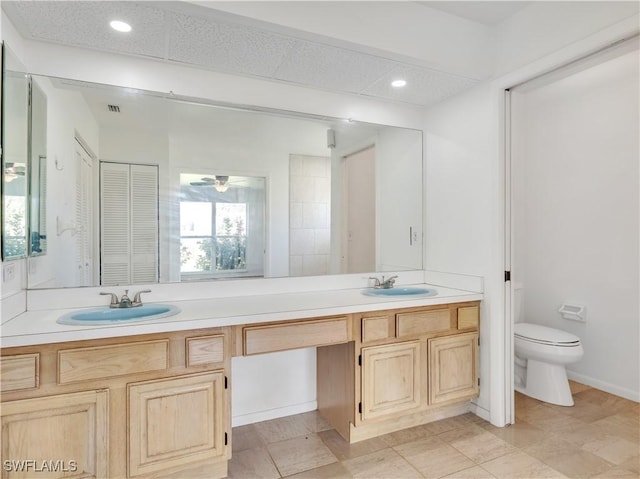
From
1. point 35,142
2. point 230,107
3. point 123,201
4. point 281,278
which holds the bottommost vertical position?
point 281,278

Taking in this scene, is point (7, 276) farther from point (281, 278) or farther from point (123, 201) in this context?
point (281, 278)

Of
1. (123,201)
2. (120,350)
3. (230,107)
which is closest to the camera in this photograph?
(120,350)

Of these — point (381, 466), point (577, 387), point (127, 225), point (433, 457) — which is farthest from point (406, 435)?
point (127, 225)

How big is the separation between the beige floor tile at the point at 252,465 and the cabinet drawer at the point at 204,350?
64cm

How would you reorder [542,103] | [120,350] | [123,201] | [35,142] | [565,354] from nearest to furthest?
[120,350], [35,142], [123,201], [565,354], [542,103]

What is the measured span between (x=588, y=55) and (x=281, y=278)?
6.81ft

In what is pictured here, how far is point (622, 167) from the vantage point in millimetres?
2691

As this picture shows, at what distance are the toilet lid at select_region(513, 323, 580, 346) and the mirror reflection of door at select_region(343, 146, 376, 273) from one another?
125 cm

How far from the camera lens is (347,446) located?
210 cm

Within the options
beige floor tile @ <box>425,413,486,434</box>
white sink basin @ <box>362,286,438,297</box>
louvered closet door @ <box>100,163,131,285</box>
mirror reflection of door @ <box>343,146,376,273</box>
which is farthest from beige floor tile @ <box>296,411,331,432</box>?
louvered closet door @ <box>100,163,131,285</box>

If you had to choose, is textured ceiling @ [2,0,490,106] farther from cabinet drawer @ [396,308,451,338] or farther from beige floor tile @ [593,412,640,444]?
beige floor tile @ [593,412,640,444]

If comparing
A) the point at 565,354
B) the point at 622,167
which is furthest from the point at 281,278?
the point at 622,167

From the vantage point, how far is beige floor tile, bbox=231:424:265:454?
210cm

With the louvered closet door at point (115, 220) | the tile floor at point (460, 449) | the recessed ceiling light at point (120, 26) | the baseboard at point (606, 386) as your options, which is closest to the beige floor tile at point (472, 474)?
the tile floor at point (460, 449)
